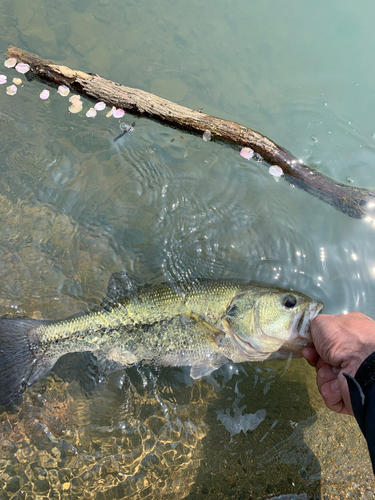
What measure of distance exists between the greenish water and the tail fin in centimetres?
39

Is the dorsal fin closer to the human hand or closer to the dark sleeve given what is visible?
the human hand

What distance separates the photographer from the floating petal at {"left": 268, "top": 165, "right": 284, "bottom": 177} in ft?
15.3

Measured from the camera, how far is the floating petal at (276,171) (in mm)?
4648

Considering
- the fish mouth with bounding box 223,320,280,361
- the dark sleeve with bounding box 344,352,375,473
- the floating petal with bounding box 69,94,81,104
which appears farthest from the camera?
the floating petal with bounding box 69,94,81,104

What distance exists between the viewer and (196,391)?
3902mm

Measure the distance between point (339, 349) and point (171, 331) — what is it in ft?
5.32

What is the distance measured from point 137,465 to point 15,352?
1.75 metres

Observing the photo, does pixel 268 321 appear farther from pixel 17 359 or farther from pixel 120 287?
pixel 17 359

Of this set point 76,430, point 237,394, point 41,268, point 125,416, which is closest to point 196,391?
point 237,394

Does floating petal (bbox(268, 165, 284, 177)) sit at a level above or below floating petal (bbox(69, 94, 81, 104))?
above

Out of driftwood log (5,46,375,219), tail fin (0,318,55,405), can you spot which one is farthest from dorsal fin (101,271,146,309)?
driftwood log (5,46,375,219)

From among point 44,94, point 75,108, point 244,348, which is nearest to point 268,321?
point 244,348

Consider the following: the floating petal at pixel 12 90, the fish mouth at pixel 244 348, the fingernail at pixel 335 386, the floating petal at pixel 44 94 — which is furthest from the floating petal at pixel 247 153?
the floating petal at pixel 12 90

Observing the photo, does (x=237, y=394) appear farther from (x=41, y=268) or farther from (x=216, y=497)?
(x=41, y=268)
